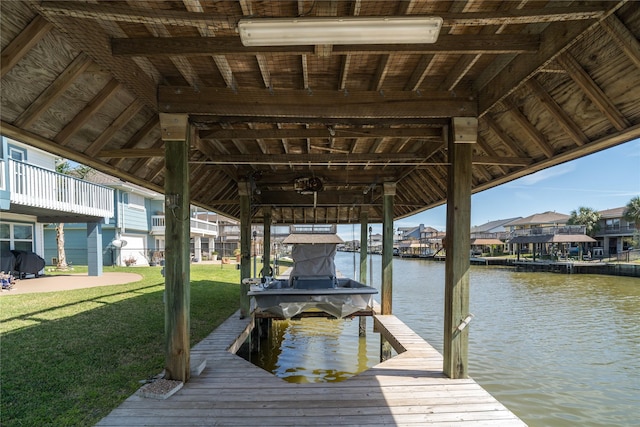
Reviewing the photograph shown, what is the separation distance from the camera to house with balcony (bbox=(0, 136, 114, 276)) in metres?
11.9

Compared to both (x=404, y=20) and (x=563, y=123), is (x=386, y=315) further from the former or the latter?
(x=404, y=20)

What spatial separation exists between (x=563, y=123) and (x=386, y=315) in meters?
5.71

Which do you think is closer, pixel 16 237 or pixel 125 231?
pixel 16 237

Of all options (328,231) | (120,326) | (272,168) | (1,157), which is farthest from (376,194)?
(1,157)

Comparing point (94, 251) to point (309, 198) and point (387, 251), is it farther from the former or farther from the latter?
point (387, 251)

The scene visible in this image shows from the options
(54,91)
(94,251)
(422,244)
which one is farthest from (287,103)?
(422,244)

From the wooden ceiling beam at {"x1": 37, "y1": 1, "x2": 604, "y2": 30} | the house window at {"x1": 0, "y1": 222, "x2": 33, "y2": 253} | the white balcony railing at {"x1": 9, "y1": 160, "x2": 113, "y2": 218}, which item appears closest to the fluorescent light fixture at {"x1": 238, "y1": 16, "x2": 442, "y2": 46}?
the wooden ceiling beam at {"x1": 37, "y1": 1, "x2": 604, "y2": 30}

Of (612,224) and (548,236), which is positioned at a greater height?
(612,224)

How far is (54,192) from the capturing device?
13828 millimetres

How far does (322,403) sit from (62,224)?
22.8 m

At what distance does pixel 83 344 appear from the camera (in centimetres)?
655

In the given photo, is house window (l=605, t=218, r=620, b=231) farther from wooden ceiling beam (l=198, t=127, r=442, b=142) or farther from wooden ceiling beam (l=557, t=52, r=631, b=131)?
wooden ceiling beam (l=557, t=52, r=631, b=131)

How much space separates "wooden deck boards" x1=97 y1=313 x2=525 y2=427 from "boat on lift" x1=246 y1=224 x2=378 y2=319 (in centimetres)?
238

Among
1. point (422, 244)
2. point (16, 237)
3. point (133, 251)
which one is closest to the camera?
point (16, 237)
